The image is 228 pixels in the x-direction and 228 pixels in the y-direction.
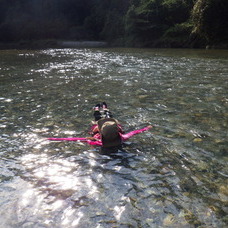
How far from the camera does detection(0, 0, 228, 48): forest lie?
30.3 metres

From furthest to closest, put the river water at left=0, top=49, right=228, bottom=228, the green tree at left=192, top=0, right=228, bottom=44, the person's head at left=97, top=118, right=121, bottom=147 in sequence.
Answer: the green tree at left=192, top=0, right=228, bottom=44, the person's head at left=97, top=118, right=121, bottom=147, the river water at left=0, top=49, right=228, bottom=228

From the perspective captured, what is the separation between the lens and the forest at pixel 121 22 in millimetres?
30297

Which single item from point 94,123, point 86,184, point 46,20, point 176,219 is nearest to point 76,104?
point 94,123

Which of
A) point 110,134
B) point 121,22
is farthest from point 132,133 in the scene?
point 121,22

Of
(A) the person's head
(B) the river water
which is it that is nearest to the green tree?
(B) the river water

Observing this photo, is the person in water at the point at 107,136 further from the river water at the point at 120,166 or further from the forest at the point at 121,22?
the forest at the point at 121,22

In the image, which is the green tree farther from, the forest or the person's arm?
the person's arm

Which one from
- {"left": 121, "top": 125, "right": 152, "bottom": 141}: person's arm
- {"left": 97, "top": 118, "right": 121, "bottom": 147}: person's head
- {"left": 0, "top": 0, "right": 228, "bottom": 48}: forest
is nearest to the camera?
{"left": 97, "top": 118, "right": 121, "bottom": 147}: person's head

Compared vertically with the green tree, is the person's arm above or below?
below

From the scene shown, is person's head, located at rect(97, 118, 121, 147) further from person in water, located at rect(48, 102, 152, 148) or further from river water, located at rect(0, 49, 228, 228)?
river water, located at rect(0, 49, 228, 228)

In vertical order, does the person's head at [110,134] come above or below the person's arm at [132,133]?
above

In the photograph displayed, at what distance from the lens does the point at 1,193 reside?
3.97 meters

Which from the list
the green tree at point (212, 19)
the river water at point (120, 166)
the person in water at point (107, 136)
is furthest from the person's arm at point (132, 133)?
the green tree at point (212, 19)

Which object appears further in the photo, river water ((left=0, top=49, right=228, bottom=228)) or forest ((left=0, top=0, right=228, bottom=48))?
forest ((left=0, top=0, right=228, bottom=48))
